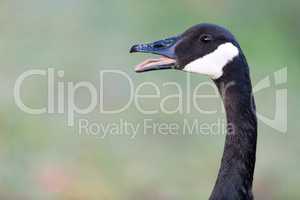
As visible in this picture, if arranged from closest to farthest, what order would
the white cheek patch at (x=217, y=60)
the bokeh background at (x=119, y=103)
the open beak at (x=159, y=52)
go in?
the white cheek patch at (x=217, y=60) < the open beak at (x=159, y=52) < the bokeh background at (x=119, y=103)

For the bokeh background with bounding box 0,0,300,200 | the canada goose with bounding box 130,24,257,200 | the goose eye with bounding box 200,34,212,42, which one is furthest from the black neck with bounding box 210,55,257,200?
the bokeh background with bounding box 0,0,300,200

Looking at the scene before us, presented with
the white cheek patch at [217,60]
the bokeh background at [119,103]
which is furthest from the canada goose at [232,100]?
the bokeh background at [119,103]

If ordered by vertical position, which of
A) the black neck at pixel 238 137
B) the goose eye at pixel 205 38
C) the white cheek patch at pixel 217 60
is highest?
the goose eye at pixel 205 38

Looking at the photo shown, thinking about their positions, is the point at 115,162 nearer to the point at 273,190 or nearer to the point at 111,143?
the point at 111,143

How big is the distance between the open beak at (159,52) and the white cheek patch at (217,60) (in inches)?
3.6

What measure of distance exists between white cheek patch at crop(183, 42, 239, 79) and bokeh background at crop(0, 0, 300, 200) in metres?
1.92

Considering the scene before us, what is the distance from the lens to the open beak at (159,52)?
2.64m

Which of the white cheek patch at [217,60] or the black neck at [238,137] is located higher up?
the white cheek patch at [217,60]

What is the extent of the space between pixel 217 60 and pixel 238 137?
0.94 ft

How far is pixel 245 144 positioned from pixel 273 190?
2.08 meters

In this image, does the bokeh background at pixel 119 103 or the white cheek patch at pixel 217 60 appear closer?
the white cheek patch at pixel 217 60

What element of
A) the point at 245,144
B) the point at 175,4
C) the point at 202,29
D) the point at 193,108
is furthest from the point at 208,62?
the point at 175,4

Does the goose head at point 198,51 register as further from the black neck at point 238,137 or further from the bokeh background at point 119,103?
the bokeh background at point 119,103

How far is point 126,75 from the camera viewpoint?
463 cm
